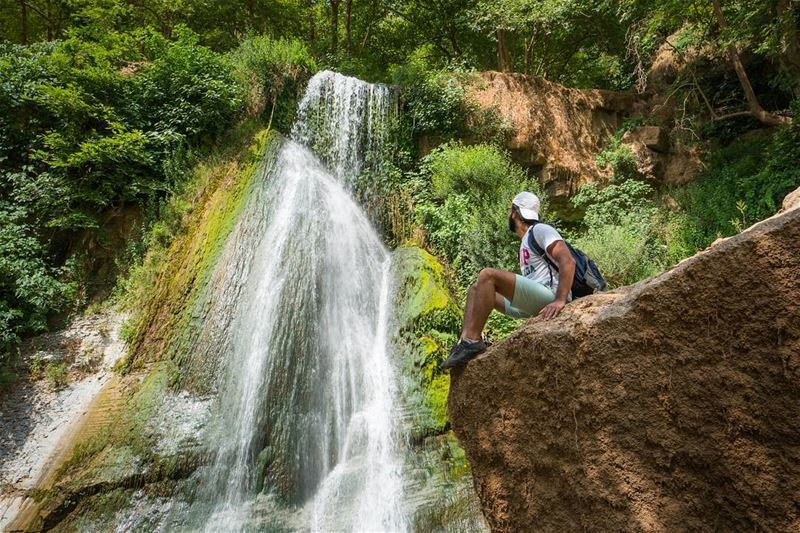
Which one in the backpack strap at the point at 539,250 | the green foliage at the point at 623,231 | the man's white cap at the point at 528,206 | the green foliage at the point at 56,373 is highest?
the man's white cap at the point at 528,206

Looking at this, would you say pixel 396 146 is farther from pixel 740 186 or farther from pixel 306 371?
pixel 740 186

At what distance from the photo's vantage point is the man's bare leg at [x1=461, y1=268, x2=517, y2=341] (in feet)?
9.75

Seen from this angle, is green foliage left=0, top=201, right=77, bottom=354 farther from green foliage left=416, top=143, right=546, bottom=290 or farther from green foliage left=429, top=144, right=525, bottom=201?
green foliage left=429, top=144, right=525, bottom=201

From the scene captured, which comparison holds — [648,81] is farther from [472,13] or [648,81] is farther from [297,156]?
[297,156]

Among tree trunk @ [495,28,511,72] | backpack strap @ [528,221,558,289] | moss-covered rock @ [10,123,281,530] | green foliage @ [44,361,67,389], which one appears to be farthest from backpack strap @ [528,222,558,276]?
tree trunk @ [495,28,511,72]

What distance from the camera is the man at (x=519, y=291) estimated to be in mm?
2930

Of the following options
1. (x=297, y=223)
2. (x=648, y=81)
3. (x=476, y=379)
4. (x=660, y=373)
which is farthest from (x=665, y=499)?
(x=648, y=81)

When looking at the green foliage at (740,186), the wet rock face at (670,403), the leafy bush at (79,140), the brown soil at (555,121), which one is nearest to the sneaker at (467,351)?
the wet rock face at (670,403)

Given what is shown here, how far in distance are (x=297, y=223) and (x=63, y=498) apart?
4.83 meters

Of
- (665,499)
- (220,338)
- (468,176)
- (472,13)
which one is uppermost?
(472,13)

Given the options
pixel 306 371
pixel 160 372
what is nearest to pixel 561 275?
pixel 306 371

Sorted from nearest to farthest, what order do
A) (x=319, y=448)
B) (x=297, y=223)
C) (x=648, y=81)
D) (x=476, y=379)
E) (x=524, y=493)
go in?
(x=524, y=493)
(x=476, y=379)
(x=319, y=448)
(x=297, y=223)
(x=648, y=81)

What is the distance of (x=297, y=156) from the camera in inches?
377

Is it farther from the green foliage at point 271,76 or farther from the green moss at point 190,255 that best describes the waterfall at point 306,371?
the green foliage at point 271,76
